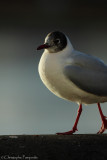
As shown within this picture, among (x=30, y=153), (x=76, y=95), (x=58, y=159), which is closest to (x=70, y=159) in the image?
(x=58, y=159)

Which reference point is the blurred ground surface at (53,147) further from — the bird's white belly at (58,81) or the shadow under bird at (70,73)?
the bird's white belly at (58,81)

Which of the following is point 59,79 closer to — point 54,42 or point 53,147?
point 54,42

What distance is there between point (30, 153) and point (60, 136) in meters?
0.48

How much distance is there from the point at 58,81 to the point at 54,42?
435 millimetres

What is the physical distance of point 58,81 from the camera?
3.89 metres


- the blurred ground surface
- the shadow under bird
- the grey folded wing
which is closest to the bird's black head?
the shadow under bird

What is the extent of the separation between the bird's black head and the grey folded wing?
294 mm

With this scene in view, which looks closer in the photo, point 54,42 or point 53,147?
point 53,147

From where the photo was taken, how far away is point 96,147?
329 cm

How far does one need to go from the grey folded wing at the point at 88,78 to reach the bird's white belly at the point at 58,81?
4cm

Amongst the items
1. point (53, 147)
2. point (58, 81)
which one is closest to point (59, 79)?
point (58, 81)

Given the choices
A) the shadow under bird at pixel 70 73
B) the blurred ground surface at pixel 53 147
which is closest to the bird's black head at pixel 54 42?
the shadow under bird at pixel 70 73

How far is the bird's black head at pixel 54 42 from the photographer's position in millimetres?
4125

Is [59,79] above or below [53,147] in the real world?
above
